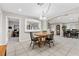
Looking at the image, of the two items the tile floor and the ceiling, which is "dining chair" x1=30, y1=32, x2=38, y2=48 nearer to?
the tile floor

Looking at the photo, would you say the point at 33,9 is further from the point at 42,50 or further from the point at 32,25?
the point at 42,50

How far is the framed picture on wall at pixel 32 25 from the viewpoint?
3.05 m

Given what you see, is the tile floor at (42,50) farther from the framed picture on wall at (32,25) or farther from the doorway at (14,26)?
the doorway at (14,26)

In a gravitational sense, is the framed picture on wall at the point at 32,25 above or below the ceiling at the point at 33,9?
below

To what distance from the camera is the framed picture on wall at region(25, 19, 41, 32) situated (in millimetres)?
3051

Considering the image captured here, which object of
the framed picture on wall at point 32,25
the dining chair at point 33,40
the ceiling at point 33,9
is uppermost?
the ceiling at point 33,9

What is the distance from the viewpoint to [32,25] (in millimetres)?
3201

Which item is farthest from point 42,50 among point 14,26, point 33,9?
point 14,26

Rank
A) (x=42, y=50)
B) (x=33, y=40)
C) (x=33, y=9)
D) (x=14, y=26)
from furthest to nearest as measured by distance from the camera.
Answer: (x=14, y=26), (x=33, y=40), (x=42, y=50), (x=33, y=9)

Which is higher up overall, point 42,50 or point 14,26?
point 14,26

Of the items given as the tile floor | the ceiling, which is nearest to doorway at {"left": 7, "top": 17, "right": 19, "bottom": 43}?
the ceiling

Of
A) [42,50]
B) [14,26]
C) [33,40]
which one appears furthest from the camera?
[14,26]

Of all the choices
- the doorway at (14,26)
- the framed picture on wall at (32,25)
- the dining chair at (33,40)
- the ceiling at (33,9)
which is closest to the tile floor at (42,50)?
the dining chair at (33,40)

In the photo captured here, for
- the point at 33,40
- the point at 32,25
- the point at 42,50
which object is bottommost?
the point at 42,50
